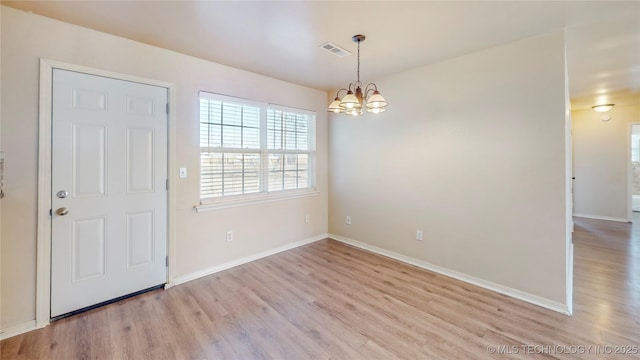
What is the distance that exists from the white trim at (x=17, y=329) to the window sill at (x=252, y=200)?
5.08ft

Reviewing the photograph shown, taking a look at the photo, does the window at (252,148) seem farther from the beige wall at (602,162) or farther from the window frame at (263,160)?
the beige wall at (602,162)

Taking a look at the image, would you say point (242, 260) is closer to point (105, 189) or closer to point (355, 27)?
point (105, 189)

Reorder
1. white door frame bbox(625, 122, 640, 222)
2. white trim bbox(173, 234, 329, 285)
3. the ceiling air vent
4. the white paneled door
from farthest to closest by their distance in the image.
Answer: white door frame bbox(625, 122, 640, 222), white trim bbox(173, 234, 329, 285), the ceiling air vent, the white paneled door

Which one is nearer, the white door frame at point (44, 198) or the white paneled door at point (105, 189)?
the white door frame at point (44, 198)

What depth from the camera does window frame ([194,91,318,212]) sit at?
3.18m

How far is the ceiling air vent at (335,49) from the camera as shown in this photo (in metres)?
2.71

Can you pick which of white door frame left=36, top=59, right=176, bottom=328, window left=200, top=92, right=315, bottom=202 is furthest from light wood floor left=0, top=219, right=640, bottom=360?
window left=200, top=92, right=315, bottom=202

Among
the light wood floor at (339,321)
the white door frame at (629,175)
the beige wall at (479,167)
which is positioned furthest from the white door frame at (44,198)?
the white door frame at (629,175)

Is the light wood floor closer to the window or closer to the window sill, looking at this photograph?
the window sill

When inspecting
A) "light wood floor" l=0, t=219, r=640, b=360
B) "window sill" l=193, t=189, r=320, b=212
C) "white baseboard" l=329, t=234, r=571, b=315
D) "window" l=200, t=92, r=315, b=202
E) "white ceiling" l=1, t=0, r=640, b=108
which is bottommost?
"light wood floor" l=0, t=219, r=640, b=360

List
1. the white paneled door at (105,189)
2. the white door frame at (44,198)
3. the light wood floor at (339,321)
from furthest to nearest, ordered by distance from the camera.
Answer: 1. the white paneled door at (105,189)
2. the white door frame at (44,198)
3. the light wood floor at (339,321)

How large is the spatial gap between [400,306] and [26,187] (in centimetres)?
335

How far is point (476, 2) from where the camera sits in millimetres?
2006

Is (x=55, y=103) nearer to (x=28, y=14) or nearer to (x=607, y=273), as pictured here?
(x=28, y=14)
